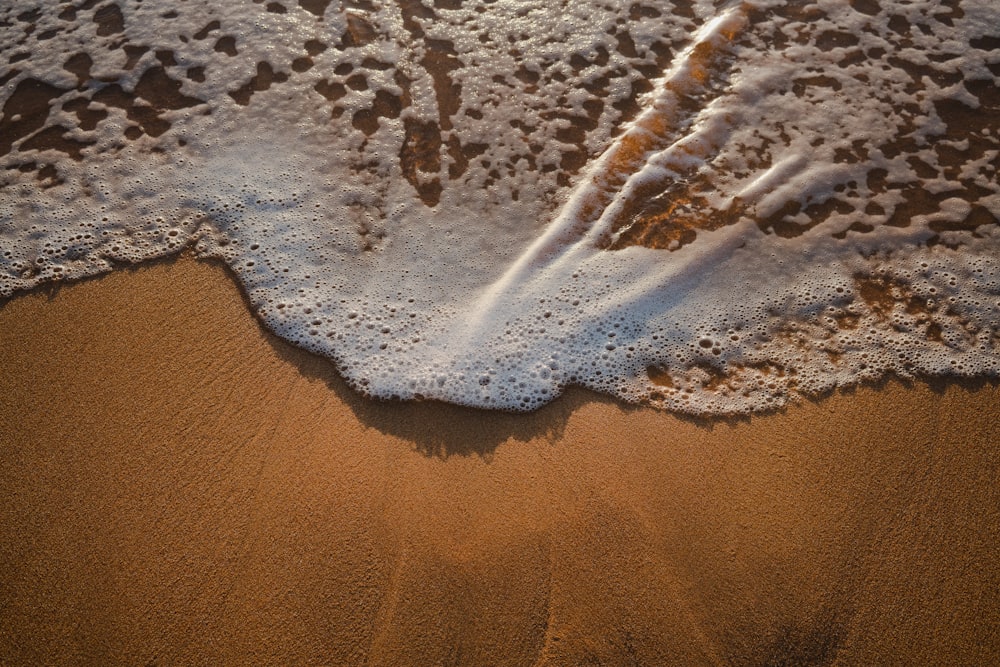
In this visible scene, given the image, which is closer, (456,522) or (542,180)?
(456,522)

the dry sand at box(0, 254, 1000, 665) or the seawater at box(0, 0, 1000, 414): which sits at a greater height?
the seawater at box(0, 0, 1000, 414)

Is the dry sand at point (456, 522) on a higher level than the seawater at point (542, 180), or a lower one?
lower

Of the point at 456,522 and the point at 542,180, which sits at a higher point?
the point at 542,180

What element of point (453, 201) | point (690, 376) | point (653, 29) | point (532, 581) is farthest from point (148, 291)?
point (653, 29)

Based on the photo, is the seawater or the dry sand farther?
the seawater

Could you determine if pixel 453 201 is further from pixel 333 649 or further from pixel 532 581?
pixel 333 649
